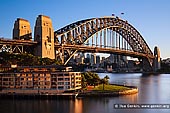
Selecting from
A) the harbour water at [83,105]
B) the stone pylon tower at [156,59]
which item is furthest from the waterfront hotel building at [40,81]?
the stone pylon tower at [156,59]

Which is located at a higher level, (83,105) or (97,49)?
(97,49)

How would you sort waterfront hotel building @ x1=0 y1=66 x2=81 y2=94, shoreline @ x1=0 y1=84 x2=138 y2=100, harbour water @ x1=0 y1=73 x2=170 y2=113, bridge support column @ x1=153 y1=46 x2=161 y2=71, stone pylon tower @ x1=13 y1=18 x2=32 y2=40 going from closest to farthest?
1. harbour water @ x1=0 y1=73 x2=170 y2=113
2. shoreline @ x1=0 y1=84 x2=138 y2=100
3. waterfront hotel building @ x1=0 y1=66 x2=81 y2=94
4. stone pylon tower @ x1=13 y1=18 x2=32 y2=40
5. bridge support column @ x1=153 y1=46 x2=161 y2=71

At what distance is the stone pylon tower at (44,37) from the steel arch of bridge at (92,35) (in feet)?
12.1

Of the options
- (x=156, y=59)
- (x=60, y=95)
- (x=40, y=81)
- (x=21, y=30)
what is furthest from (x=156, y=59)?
(x=60, y=95)

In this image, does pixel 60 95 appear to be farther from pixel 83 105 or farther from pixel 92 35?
pixel 92 35

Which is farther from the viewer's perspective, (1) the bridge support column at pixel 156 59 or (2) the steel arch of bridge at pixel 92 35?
(1) the bridge support column at pixel 156 59

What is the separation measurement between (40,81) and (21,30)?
19.5 m

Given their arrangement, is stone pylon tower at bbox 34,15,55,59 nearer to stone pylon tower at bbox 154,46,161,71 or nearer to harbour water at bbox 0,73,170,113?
harbour water at bbox 0,73,170,113

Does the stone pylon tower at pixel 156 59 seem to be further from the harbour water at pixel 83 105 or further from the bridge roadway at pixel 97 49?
the harbour water at pixel 83 105

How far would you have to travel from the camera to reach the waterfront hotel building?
37.2m

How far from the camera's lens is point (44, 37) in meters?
52.4

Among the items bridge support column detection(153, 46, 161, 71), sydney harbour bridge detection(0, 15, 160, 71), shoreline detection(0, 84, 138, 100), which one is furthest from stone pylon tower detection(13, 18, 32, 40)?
bridge support column detection(153, 46, 161, 71)

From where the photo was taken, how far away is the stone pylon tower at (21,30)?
2148 inches

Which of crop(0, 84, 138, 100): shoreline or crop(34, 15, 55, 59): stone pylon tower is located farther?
crop(34, 15, 55, 59): stone pylon tower
